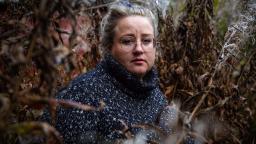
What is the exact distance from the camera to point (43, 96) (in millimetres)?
792

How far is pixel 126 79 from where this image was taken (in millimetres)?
2207

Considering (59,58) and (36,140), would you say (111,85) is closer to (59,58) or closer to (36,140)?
(36,140)

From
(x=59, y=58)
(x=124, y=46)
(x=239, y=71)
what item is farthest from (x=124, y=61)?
(x=59, y=58)

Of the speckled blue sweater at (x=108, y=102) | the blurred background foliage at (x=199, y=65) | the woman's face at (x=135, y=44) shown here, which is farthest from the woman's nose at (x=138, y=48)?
the blurred background foliage at (x=199, y=65)

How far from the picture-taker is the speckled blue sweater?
2008 millimetres

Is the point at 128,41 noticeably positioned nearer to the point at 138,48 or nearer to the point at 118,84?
the point at 138,48

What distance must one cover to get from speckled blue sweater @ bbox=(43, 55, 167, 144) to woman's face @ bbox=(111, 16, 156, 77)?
41mm

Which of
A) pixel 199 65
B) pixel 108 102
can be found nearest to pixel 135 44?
pixel 108 102

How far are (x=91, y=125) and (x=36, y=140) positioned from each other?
0.57m

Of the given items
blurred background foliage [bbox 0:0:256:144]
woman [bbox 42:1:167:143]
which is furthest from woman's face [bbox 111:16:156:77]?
blurred background foliage [bbox 0:0:256:144]

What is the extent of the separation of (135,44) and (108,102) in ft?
0.96

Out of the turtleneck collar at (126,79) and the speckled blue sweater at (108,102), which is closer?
the speckled blue sweater at (108,102)

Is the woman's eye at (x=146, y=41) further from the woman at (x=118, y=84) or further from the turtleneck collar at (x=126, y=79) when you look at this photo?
the turtleneck collar at (x=126, y=79)

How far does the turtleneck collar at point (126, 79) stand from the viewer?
2.21 meters
